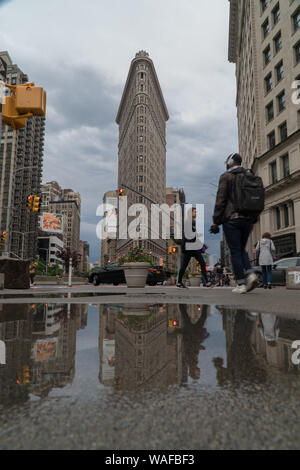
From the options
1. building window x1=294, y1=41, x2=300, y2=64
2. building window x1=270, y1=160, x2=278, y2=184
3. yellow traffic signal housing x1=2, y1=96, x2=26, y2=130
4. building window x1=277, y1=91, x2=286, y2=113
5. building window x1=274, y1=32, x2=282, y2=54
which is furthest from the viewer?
building window x1=270, y1=160, x2=278, y2=184

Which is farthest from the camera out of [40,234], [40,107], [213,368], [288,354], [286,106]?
[40,234]

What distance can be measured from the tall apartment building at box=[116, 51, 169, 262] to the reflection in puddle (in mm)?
77558

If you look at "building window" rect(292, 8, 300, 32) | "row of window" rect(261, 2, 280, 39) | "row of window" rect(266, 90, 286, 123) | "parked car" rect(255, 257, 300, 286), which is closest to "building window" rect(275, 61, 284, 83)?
"row of window" rect(266, 90, 286, 123)

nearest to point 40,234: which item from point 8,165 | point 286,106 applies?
point 8,165

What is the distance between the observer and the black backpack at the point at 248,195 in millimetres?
5043

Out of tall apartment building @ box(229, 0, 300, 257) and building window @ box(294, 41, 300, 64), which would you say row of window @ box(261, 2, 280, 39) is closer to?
tall apartment building @ box(229, 0, 300, 257)

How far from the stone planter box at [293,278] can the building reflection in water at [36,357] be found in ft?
29.9

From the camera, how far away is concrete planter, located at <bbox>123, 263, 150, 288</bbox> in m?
10.5

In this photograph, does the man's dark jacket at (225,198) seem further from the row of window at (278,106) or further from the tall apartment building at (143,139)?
the tall apartment building at (143,139)

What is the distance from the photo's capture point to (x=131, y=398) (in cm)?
80

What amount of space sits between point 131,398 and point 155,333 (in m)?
1.01

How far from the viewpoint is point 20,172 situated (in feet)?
336

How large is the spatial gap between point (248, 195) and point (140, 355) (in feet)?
14.3

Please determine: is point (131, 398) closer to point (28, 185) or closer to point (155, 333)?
point (155, 333)
